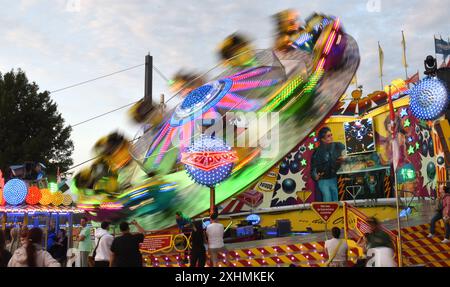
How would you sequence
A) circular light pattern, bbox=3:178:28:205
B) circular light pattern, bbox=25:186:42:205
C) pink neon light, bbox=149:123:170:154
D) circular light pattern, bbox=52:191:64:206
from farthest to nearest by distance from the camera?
circular light pattern, bbox=52:191:64:206, pink neon light, bbox=149:123:170:154, circular light pattern, bbox=25:186:42:205, circular light pattern, bbox=3:178:28:205

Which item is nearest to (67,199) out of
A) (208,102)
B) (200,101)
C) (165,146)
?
(165,146)

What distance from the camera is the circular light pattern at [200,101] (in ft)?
68.1

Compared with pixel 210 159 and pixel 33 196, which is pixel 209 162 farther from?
pixel 33 196

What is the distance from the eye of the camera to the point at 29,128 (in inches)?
1657

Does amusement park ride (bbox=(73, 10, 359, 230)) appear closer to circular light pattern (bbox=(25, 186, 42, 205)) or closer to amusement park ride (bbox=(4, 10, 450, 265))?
amusement park ride (bbox=(4, 10, 450, 265))

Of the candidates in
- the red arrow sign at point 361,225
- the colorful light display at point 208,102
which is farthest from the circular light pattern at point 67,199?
the red arrow sign at point 361,225

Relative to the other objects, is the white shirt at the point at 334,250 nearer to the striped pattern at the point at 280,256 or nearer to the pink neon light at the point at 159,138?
the striped pattern at the point at 280,256

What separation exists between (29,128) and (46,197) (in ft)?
70.3

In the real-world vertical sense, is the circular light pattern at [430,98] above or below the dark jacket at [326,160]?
below

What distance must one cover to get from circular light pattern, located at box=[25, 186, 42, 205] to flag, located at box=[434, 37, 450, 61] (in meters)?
21.0

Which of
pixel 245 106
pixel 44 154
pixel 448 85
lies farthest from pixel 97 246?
pixel 44 154

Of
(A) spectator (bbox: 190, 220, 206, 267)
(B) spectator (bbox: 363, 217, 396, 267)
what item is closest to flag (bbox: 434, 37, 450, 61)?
(A) spectator (bbox: 190, 220, 206, 267)

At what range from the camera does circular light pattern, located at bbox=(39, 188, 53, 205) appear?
22.7m

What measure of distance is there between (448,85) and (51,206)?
18.3 metres
